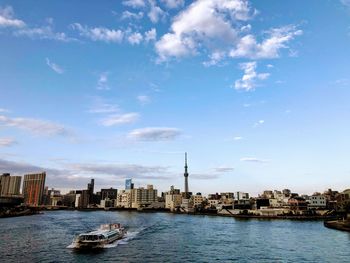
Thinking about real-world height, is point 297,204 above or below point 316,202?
below

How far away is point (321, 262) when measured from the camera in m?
45.3

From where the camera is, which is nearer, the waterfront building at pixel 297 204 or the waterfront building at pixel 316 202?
the waterfront building at pixel 297 204

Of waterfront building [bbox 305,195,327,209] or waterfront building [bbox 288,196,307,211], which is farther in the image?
waterfront building [bbox 305,195,327,209]

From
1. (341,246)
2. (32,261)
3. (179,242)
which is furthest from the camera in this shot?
(179,242)

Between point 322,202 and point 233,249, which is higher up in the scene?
point 322,202

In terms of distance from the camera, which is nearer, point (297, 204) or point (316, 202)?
point (297, 204)

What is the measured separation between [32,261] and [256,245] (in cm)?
3810

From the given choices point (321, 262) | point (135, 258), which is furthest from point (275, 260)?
point (135, 258)

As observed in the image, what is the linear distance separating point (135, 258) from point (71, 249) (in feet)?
44.1

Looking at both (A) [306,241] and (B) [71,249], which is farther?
(A) [306,241]

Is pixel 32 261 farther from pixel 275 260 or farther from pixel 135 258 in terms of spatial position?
pixel 275 260

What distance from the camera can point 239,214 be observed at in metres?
172

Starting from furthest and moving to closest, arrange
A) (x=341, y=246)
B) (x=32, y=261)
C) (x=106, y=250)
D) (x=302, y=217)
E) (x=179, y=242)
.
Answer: (x=302, y=217) → (x=179, y=242) → (x=341, y=246) → (x=106, y=250) → (x=32, y=261)

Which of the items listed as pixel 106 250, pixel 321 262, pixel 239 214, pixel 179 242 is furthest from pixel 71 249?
pixel 239 214
